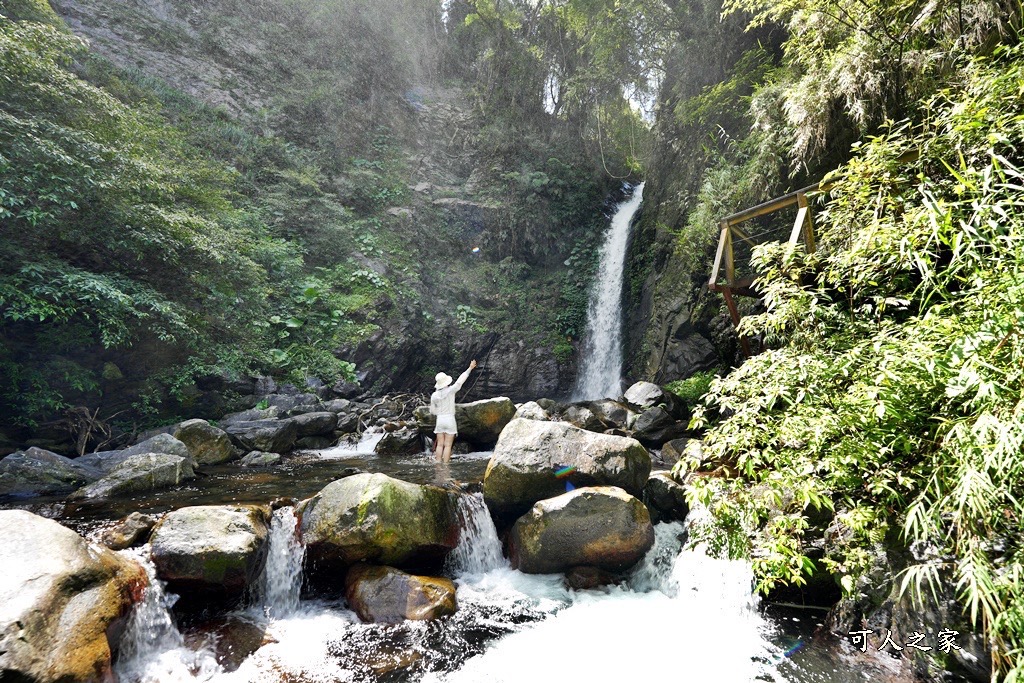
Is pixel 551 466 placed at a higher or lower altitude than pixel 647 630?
higher

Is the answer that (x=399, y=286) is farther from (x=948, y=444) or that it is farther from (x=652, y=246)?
(x=948, y=444)

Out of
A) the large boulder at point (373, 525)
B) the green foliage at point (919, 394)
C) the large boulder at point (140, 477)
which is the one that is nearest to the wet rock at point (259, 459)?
the large boulder at point (140, 477)

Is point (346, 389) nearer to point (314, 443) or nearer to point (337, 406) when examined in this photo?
point (337, 406)

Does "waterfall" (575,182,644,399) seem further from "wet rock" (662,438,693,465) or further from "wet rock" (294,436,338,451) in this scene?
"wet rock" (294,436,338,451)

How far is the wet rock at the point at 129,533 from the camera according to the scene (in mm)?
4156

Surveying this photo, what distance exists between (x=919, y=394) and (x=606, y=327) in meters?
12.7

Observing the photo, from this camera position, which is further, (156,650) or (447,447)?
(447,447)

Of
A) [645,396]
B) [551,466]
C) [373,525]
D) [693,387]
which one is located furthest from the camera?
[645,396]

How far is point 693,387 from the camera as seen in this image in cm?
944

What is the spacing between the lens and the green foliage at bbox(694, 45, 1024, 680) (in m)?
2.23

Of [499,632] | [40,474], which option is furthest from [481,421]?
[40,474]

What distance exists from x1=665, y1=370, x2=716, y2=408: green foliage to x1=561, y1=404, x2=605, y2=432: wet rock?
177cm

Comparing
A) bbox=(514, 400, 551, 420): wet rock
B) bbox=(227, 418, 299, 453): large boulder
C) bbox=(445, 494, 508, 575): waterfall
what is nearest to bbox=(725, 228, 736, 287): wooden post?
bbox=(514, 400, 551, 420): wet rock

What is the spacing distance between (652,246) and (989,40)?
30.4 ft
